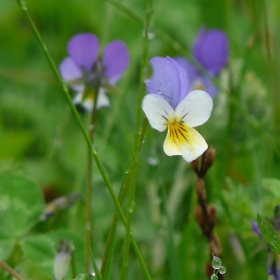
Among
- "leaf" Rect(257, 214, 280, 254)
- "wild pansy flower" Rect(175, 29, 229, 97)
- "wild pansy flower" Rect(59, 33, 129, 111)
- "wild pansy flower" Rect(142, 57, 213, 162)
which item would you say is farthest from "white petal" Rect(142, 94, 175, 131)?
"wild pansy flower" Rect(175, 29, 229, 97)

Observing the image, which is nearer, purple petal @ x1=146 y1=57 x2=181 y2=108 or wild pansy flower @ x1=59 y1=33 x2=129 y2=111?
purple petal @ x1=146 y1=57 x2=181 y2=108

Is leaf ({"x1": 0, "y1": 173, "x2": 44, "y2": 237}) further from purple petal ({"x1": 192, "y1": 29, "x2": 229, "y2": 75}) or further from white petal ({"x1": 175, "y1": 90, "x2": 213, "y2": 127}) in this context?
purple petal ({"x1": 192, "y1": 29, "x2": 229, "y2": 75})

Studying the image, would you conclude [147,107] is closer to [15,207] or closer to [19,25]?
[15,207]

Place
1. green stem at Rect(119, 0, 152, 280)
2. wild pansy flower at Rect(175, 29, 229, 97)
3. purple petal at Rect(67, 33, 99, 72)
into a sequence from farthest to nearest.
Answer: wild pansy flower at Rect(175, 29, 229, 97) → purple petal at Rect(67, 33, 99, 72) → green stem at Rect(119, 0, 152, 280)

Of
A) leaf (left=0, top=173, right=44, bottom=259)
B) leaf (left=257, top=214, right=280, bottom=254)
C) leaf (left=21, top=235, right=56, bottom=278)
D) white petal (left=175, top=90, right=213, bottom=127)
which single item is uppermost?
white petal (left=175, top=90, right=213, bottom=127)

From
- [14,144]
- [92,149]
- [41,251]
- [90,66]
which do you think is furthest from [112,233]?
[14,144]

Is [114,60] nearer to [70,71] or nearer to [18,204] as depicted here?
[70,71]

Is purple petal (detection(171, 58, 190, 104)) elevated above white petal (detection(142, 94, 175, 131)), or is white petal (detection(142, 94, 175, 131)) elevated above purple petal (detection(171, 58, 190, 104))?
purple petal (detection(171, 58, 190, 104))
